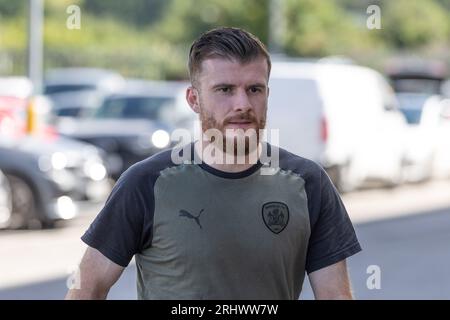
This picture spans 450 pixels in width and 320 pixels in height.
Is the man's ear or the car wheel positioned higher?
the man's ear

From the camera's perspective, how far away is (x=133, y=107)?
2309cm

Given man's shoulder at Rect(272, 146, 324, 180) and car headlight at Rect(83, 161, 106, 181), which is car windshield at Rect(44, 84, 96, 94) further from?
man's shoulder at Rect(272, 146, 324, 180)

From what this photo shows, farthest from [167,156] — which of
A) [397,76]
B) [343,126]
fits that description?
[397,76]

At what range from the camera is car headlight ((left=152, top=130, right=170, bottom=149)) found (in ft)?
69.7

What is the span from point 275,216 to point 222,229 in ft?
0.49

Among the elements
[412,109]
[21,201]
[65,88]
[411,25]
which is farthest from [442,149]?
[411,25]

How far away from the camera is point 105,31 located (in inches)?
2921

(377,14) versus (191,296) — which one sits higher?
(377,14)

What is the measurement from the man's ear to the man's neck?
0.56 feet

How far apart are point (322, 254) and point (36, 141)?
541 inches

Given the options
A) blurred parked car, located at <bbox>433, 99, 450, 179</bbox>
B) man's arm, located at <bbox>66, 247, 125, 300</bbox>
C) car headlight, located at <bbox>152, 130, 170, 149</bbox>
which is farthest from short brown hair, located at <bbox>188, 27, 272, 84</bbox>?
blurred parked car, located at <bbox>433, 99, 450, 179</bbox>

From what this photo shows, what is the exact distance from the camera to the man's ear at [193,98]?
3.93 meters

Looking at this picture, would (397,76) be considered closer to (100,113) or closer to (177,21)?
(100,113)

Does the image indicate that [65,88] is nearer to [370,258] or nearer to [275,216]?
[370,258]
